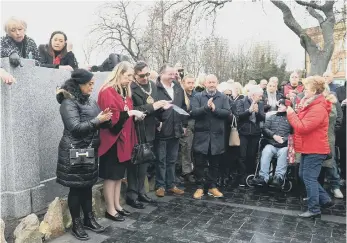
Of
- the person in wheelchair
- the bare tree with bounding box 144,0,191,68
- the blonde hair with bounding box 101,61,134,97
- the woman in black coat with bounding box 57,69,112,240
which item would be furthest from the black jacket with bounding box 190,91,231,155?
the bare tree with bounding box 144,0,191,68

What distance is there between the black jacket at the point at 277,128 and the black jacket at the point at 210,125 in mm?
919

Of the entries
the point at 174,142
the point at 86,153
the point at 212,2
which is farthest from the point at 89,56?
the point at 86,153

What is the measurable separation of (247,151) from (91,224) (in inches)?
139

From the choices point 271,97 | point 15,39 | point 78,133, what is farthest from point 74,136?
point 271,97

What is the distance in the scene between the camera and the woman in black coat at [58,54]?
5.50m

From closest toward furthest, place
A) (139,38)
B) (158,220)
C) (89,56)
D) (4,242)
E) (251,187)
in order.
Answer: (4,242), (158,220), (251,187), (139,38), (89,56)

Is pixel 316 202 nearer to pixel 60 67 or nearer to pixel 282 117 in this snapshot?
pixel 282 117

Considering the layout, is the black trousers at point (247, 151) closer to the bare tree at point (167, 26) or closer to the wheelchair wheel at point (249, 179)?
the wheelchair wheel at point (249, 179)

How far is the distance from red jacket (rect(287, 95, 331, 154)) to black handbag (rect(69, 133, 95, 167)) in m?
2.91

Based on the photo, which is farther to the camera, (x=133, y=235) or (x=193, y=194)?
(x=193, y=194)

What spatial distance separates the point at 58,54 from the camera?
560 cm

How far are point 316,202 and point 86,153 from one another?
336cm

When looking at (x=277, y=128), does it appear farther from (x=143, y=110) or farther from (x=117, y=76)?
(x=117, y=76)

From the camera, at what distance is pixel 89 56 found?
28031mm
